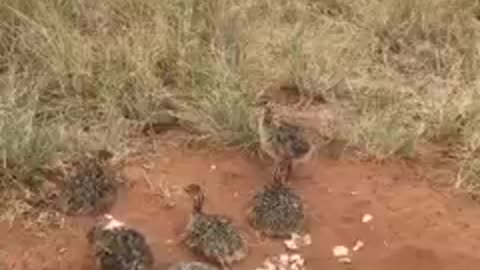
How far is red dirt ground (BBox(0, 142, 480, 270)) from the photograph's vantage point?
336 cm

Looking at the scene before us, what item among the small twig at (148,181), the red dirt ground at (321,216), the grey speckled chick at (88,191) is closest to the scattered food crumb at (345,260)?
the red dirt ground at (321,216)

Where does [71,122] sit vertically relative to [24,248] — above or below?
above

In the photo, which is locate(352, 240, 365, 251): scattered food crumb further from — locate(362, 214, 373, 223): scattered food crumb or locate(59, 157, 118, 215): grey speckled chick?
locate(59, 157, 118, 215): grey speckled chick

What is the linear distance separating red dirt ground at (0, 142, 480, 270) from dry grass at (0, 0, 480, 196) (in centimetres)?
16

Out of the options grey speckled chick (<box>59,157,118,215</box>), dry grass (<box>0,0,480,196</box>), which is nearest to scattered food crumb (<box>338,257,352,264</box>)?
dry grass (<box>0,0,480,196</box>)

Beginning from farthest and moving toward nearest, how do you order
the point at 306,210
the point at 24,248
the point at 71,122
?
the point at 71,122, the point at 306,210, the point at 24,248

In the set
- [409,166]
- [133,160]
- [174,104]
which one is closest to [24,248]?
[133,160]

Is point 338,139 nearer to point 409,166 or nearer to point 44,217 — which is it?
point 409,166

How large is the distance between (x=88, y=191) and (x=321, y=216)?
36.1 inches

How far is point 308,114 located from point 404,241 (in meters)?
0.89

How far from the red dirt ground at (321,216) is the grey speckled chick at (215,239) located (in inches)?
2.0

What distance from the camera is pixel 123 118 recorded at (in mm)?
3906

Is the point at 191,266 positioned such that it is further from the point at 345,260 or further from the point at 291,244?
the point at 345,260

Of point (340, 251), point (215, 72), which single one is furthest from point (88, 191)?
point (340, 251)
